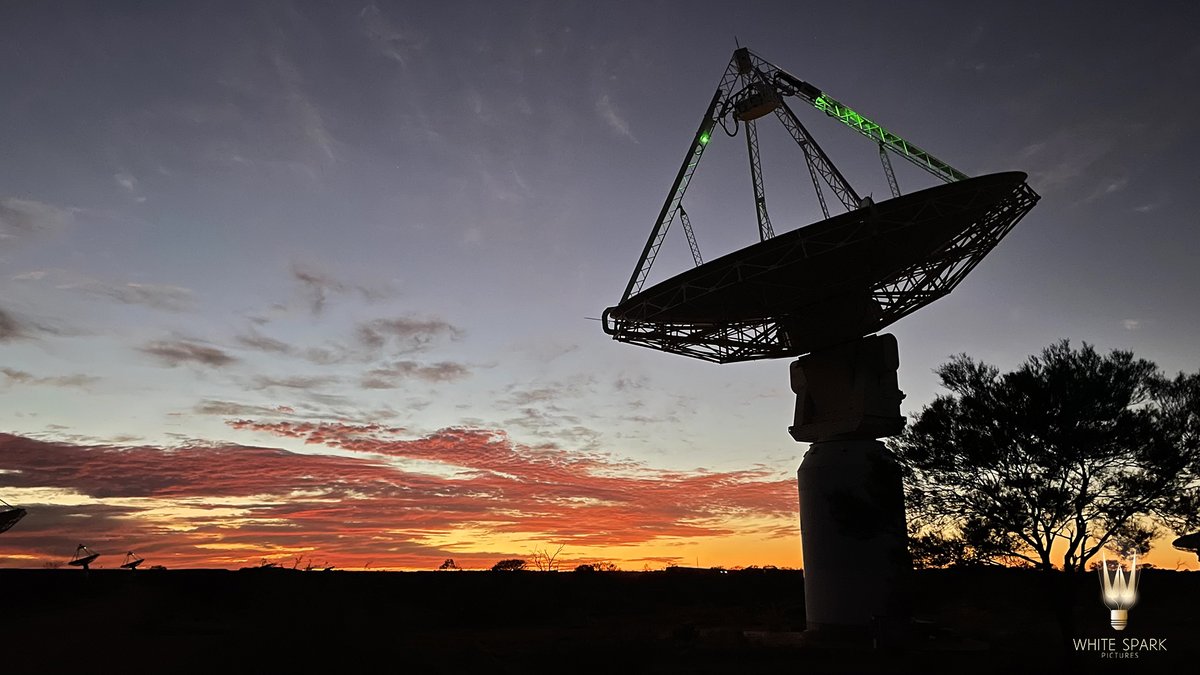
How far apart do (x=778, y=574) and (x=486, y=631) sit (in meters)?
42.5

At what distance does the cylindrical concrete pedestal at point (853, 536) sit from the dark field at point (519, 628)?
2.80ft

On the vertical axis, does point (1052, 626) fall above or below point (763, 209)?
below

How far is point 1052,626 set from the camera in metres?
37.0

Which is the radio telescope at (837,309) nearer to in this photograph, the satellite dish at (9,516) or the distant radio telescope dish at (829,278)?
the distant radio telescope dish at (829,278)

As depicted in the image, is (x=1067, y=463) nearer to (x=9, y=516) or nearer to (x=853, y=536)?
(x=853, y=536)

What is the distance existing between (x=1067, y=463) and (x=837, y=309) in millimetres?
8200

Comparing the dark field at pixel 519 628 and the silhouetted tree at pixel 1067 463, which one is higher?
the silhouetted tree at pixel 1067 463

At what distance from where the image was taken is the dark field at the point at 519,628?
Result: 74.0ft

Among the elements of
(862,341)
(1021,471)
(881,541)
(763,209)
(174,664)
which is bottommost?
(174,664)

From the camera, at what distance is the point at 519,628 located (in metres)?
44.1

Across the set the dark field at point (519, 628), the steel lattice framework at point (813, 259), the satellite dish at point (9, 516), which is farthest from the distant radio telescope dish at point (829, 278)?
the satellite dish at point (9, 516)

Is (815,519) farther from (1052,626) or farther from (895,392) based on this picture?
(1052,626)

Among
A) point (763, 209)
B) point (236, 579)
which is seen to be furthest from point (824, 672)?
point (236, 579)

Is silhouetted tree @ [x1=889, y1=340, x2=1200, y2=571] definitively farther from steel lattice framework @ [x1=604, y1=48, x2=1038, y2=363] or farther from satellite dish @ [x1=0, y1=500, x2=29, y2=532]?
satellite dish @ [x1=0, y1=500, x2=29, y2=532]
